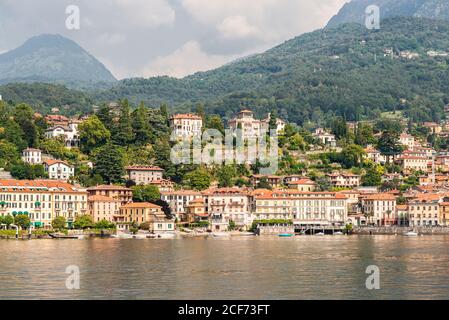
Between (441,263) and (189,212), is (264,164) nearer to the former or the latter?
(189,212)

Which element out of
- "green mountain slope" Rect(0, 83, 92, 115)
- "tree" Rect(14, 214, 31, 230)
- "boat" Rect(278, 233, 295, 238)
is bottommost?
"boat" Rect(278, 233, 295, 238)

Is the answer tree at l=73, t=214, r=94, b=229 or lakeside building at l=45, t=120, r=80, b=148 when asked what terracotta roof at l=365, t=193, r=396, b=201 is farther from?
lakeside building at l=45, t=120, r=80, b=148

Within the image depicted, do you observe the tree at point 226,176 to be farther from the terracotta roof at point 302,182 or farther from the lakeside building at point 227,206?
the terracotta roof at point 302,182

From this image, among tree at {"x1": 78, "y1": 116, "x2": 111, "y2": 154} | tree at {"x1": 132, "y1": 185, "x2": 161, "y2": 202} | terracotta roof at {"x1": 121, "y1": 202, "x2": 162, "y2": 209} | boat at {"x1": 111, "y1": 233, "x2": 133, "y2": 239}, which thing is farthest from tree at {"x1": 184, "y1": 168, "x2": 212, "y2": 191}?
boat at {"x1": 111, "y1": 233, "x2": 133, "y2": 239}

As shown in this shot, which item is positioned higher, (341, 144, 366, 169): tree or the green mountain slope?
the green mountain slope

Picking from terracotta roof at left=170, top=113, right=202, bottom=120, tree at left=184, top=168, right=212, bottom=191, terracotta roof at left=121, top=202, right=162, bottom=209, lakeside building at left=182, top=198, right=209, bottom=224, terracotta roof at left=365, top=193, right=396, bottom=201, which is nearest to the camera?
terracotta roof at left=121, top=202, right=162, bottom=209

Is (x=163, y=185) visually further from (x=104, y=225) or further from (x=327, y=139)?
(x=327, y=139)

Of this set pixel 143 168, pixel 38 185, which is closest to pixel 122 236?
pixel 38 185
